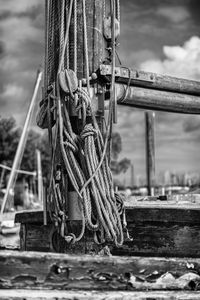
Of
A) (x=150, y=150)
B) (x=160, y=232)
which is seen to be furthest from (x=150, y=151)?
(x=160, y=232)

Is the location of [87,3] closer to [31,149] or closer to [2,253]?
[2,253]

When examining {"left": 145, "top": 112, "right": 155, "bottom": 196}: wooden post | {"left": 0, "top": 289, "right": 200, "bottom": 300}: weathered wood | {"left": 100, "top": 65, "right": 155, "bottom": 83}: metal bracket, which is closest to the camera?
{"left": 0, "top": 289, "right": 200, "bottom": 300}: weathered wood

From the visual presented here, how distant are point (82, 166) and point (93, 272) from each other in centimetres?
97

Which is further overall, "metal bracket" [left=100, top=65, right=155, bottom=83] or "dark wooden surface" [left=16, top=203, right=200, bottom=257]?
"dark wooden surface" [left=16, top=203, right=200, bottom=257]

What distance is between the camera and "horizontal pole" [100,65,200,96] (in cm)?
363

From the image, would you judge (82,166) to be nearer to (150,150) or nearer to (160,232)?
(160,232)

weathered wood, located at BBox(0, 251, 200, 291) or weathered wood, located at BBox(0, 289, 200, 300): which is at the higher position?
weathered wood, located at BBox(0, 251, 200, 291)

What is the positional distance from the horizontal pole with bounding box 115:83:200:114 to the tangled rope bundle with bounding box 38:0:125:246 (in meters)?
0.26

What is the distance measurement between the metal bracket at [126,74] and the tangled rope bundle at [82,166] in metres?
0.15

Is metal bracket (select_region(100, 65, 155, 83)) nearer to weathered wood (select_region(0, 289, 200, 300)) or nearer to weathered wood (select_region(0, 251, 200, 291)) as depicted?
weathered wood (select_region(0, 251, 200, 291))

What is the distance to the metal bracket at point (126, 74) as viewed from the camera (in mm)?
3555

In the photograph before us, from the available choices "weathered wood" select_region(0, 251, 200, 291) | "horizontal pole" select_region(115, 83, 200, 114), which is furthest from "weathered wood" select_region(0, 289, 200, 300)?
"horizontal pole" select_region(115, 83, 200, 114)

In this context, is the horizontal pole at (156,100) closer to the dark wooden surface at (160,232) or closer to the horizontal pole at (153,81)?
the horizontal pole at (153,81)

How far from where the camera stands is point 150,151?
18.0 metres
